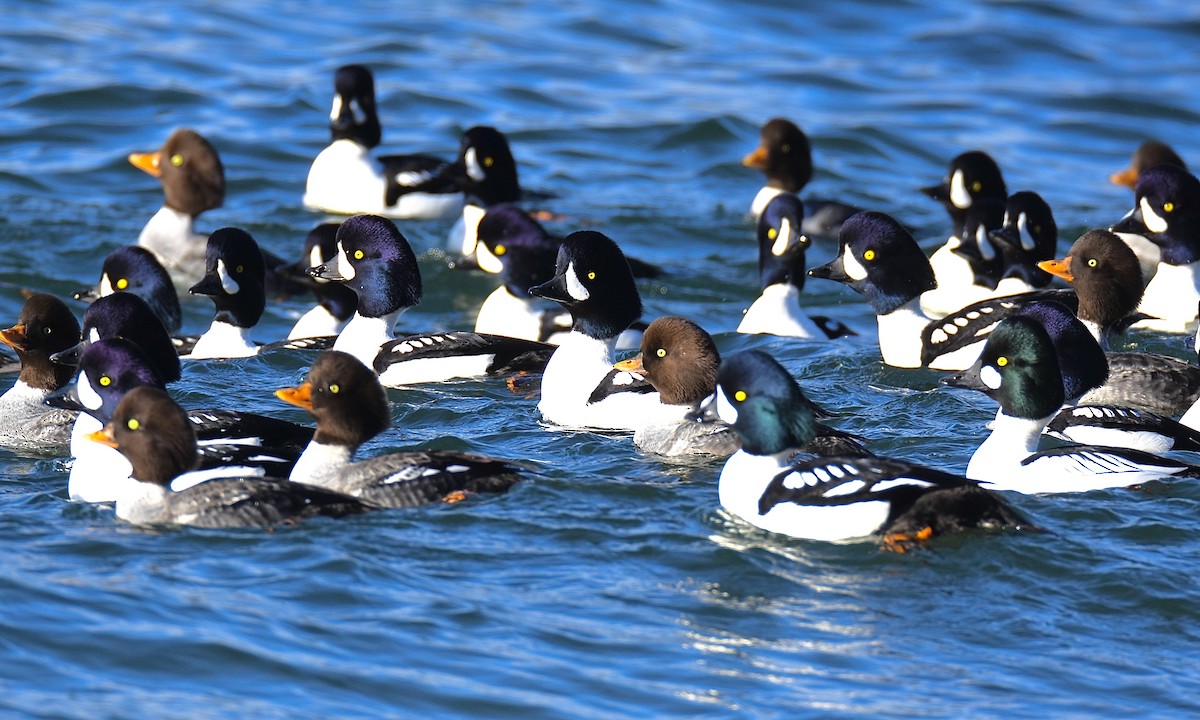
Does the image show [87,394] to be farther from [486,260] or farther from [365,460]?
[486,260]

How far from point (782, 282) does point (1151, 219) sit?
2.74m

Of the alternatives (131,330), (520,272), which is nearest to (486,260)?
(520,272)

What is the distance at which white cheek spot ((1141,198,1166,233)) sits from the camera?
13.3m

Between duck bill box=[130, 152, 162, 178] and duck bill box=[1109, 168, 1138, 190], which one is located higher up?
duck bill box=[1109, 168, 1138, 190]

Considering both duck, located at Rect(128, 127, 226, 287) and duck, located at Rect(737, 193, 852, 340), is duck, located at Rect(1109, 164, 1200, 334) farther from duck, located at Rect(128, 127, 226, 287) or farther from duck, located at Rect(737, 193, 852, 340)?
duck, located at Rect(128, 127, 226, 287)

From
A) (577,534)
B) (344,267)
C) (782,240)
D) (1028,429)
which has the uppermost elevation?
(782,240)

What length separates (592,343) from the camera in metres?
10.7

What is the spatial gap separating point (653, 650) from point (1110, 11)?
21.4m

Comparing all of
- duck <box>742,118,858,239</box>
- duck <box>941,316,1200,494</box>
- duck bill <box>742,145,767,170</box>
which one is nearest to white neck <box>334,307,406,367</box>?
duck <box>941,316,1200,494</box>

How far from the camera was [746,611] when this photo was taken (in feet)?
24.0

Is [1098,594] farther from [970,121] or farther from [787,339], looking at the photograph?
[970,121]

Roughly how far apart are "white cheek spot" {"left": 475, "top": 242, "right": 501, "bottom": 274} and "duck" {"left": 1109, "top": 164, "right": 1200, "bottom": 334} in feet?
14.5

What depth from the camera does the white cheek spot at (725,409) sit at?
329 inches

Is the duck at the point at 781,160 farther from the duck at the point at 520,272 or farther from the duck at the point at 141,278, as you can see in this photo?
the duck at the point at 141,278
